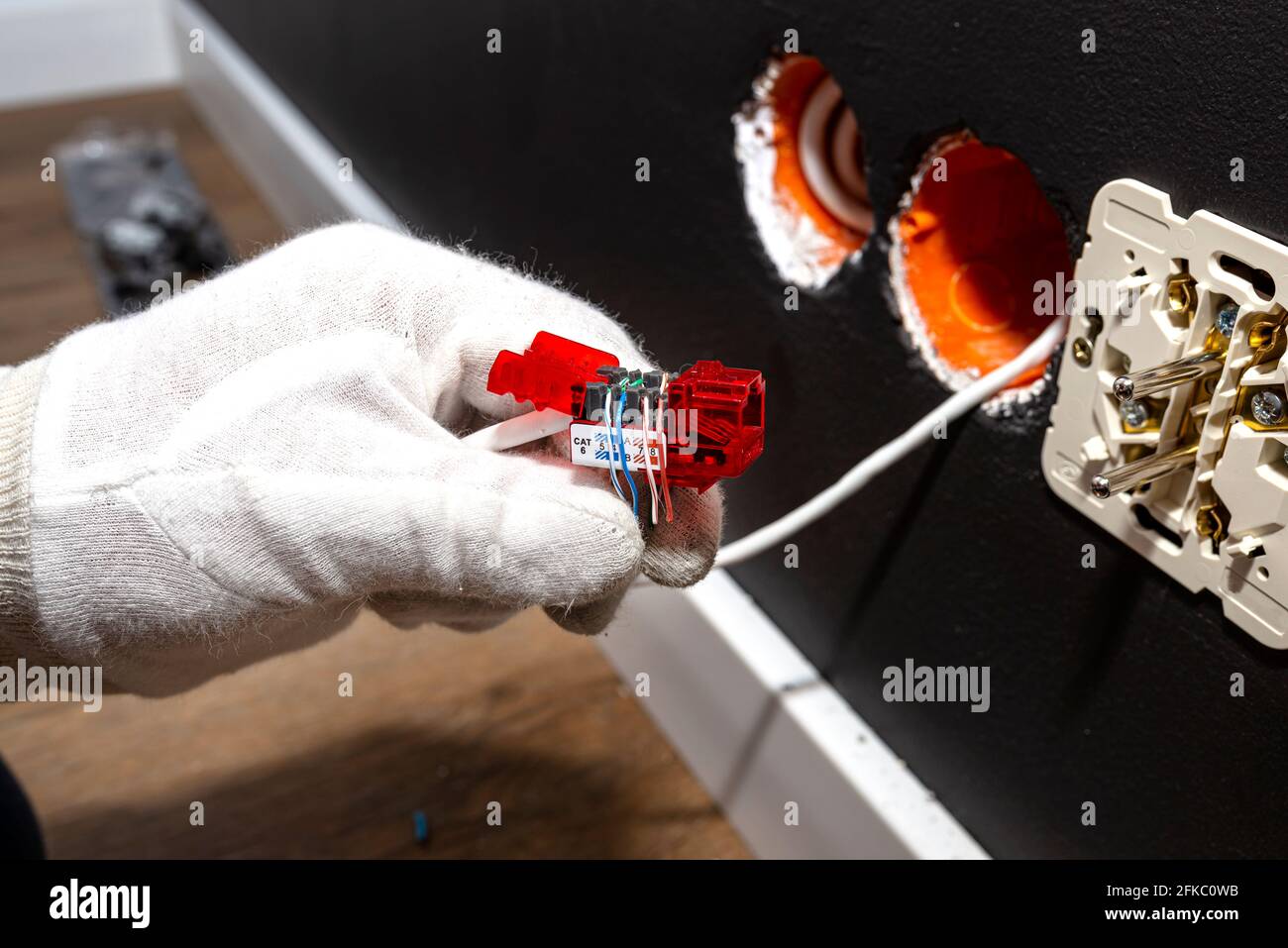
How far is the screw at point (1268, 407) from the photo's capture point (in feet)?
1.42

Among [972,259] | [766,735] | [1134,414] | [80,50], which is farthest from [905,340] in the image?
[80,50]

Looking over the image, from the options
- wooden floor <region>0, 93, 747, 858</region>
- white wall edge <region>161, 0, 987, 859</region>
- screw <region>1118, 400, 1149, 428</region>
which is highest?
screw <region>1118, 400, 1149, 428</region>

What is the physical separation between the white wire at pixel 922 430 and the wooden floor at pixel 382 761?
33 centimetres

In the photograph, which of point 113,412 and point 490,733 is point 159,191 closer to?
point 490,733

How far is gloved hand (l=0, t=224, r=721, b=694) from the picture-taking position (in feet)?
1.59

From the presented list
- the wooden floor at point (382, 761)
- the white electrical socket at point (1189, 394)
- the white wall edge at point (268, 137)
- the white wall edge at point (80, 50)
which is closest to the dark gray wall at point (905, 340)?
the white electrical socket at point (1189, 394)

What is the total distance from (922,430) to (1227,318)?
183mm

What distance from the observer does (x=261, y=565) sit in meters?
0.49

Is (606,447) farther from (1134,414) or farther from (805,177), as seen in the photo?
(805,177)

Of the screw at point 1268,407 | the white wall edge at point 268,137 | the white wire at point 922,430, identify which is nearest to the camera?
the screw at point 1268,407

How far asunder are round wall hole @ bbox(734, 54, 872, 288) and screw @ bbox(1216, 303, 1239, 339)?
296mm

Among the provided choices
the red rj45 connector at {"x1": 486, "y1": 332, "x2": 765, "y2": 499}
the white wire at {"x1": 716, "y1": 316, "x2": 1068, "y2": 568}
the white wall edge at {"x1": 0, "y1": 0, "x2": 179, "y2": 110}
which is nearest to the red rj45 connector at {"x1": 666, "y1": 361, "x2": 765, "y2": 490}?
the red rj45 connector at {"x1": 486, "y1": 332, "x2": 765, "y2": 499}

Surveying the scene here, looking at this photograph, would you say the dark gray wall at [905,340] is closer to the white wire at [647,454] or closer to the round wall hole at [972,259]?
the round wall hole at [972,259]

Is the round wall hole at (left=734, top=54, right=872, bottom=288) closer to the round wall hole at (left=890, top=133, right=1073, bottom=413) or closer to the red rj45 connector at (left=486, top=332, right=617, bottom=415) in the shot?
the round wall hole at (left=890, top=133, right=1073, bottom=413)
